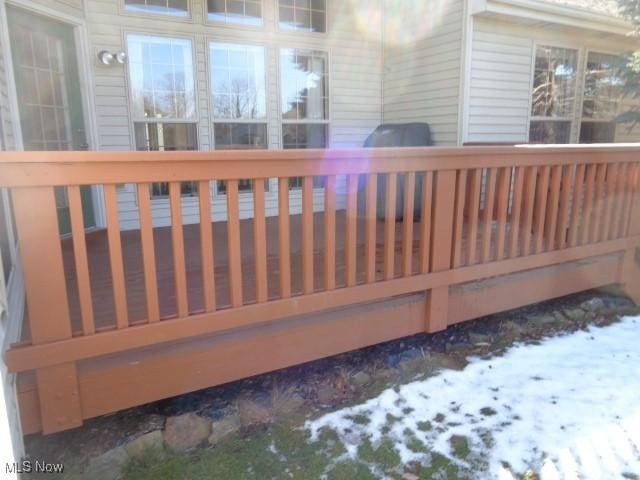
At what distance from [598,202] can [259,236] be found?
2858mm

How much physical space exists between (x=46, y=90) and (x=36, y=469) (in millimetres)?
3009

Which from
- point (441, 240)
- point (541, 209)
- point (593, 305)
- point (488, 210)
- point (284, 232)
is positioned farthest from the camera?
point (593, 305)

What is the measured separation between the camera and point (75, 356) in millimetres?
1875

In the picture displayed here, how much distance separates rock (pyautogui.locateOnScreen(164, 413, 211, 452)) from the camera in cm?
212

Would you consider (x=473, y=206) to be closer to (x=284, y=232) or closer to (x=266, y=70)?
(x=284, y=232)

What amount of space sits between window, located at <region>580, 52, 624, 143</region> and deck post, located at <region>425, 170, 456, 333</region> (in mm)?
4569

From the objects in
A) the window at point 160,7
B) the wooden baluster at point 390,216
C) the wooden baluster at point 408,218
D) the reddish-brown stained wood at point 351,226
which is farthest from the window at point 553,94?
the reddish-brown stained wood at point 351,226

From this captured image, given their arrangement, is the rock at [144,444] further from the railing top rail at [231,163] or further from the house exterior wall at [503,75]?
the house exterior wall at [503,75]

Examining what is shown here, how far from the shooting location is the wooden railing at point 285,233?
1785 millimetres

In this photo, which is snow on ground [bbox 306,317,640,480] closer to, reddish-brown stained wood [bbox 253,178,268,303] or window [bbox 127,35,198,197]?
reddish-brown stained wood [bbox 253,178,268,303]

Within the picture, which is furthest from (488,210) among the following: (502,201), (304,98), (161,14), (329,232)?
(161,14)

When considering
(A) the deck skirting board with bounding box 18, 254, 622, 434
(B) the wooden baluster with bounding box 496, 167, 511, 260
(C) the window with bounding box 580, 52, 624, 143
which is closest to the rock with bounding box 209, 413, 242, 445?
(A) the deck skirting board with bounding box 18, 254, 622, 434

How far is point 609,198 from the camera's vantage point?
3654 millimetres

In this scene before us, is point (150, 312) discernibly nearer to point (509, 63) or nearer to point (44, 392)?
point (44, 392)
